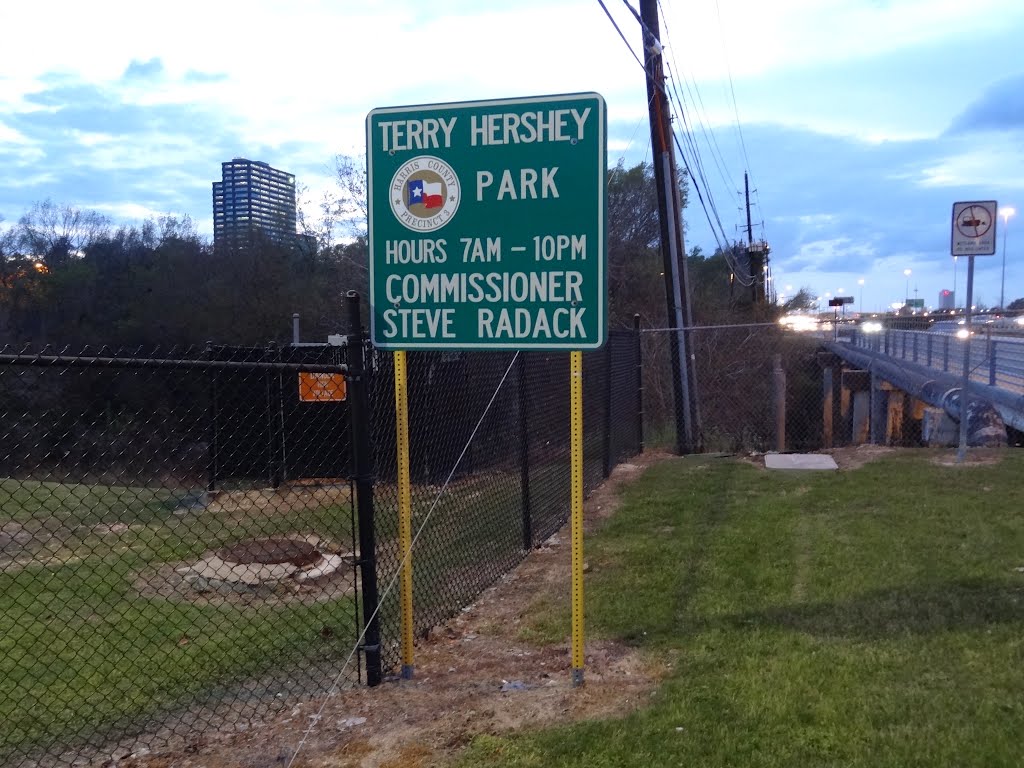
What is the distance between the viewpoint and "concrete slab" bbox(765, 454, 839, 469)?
10.5 metres

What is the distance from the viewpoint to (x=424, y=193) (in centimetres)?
427

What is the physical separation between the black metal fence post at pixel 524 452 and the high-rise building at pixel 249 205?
25.6 meters

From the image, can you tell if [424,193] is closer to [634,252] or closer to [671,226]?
[671,226]

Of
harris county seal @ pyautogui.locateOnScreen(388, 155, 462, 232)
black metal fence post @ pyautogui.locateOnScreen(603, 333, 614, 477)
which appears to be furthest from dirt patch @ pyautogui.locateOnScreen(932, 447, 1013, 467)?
harris county seal @ pyautogui.locateOnScreen(388, 155, 462, 232)

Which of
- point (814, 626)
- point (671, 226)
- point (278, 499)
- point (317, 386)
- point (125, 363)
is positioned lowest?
point (278, 499)

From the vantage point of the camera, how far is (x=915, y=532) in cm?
699

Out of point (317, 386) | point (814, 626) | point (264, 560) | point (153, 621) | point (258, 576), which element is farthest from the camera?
point (317, 386)

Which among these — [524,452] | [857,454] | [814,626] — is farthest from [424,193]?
[857,454]

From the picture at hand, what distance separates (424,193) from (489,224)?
36 centimetres

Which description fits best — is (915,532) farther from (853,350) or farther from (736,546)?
(853,350)

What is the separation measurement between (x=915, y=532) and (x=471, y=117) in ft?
16.4

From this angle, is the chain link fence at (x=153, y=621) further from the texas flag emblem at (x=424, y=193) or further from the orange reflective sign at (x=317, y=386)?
the orange reflective sign at (x=317, y=386)

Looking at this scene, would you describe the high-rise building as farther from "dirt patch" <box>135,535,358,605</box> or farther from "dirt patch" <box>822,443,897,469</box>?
"dirt patch" <box>135,535,358,605</box>

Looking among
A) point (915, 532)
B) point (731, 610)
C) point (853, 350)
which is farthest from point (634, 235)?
point (731, 610)
